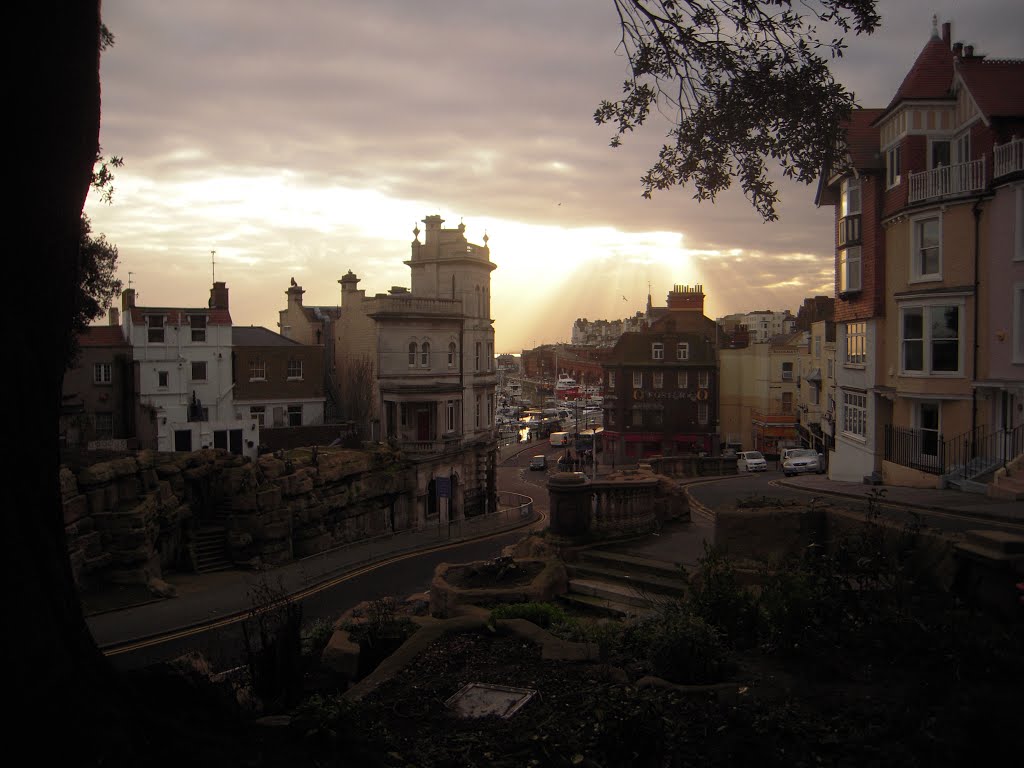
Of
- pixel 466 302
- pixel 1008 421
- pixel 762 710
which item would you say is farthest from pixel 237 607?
pixel 466 302

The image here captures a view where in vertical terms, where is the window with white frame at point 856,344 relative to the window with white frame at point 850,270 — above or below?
below

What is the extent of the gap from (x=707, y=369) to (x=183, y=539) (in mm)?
47344

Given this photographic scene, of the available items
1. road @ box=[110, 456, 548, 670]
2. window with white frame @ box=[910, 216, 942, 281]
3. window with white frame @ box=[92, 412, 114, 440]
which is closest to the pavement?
road @ box=[110, 456, 548, 670]

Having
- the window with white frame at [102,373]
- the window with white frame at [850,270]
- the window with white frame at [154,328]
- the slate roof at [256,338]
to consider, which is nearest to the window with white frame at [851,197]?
the window with white frame at [850,270]

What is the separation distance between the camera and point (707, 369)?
65375 millimetres

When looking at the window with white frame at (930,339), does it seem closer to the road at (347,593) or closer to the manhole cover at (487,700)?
the road at (347,593)

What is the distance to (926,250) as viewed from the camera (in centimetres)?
2036

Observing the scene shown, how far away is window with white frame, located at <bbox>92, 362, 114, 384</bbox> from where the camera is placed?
4109cm

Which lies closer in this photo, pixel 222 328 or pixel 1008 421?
pixel 1008 421

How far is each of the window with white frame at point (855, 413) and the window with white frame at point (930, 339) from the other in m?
2.91

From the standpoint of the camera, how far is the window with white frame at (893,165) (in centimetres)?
2138

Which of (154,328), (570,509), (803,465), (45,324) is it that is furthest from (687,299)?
(45,324)

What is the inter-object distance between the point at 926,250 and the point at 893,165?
2.99 m

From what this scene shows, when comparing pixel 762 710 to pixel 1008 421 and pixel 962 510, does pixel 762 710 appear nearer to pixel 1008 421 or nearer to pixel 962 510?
pixel 962 510
